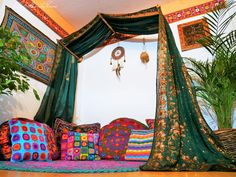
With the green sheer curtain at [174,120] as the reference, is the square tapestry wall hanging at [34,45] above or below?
above

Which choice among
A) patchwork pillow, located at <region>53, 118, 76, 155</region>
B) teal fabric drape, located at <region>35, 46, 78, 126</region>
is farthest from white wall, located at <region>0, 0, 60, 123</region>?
patchwork pillow, located at <region>53, 118, 76, 155</region>

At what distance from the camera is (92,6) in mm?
2727

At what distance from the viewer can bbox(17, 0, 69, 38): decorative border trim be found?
7.84ft

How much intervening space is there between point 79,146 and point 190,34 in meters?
1.92

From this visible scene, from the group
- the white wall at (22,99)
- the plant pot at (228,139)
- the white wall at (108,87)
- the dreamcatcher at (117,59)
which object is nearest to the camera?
the plant pot at (228,139)

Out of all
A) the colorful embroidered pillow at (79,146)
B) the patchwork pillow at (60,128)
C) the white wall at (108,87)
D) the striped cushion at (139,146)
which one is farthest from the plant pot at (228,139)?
the patchwork pillow at (60,128)

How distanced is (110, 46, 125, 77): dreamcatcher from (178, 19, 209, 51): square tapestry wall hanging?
840 millimetres

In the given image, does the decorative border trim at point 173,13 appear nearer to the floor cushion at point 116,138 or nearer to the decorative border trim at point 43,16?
the decorative border trim at point 43,16

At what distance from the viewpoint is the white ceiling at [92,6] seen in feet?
8.73

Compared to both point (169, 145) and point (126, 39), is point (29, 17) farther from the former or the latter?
point (169, 145)

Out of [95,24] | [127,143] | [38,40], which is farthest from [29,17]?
[127,143]

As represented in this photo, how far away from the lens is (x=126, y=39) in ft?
9.39

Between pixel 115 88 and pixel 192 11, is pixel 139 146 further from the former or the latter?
pixel 192 11

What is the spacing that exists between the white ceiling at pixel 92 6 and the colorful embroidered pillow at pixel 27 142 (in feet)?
5.73
